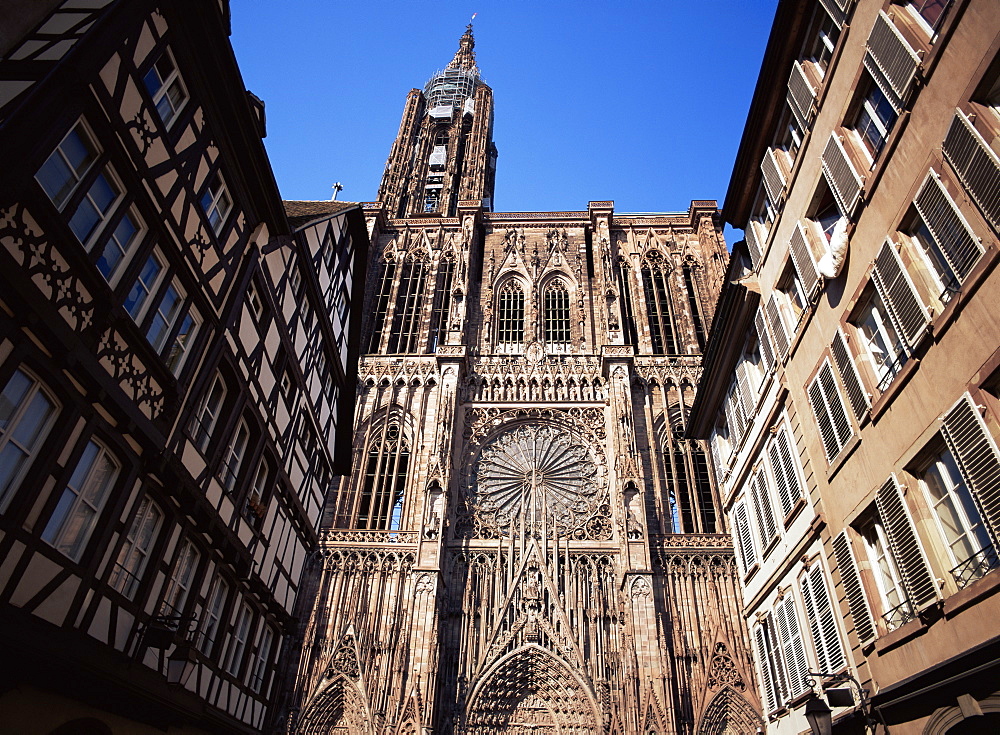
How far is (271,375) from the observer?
1276cm

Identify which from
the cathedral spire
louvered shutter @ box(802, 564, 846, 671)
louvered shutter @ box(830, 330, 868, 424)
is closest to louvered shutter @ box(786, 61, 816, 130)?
louvered shutter @ box(830, 330, 868, 424)

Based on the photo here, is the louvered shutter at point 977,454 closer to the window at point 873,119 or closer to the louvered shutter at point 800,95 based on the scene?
the window at point 873,119

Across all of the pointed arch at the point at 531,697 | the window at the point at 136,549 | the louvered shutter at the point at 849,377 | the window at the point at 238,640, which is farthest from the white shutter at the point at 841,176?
the pointed arch at the point at 531,697

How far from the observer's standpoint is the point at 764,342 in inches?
515

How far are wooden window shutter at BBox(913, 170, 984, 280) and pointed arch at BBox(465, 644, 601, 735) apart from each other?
18.9 m

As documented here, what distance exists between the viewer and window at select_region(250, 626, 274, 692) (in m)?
12.9

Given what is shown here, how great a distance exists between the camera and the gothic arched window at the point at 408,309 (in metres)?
32.6

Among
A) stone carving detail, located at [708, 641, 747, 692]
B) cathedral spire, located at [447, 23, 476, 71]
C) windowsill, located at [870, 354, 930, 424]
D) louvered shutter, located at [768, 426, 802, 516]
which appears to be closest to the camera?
windowsill, located at [870, 354, 930, 424]

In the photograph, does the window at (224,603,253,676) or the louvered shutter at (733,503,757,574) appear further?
→ the louvered shutter at (733,503,757,574)

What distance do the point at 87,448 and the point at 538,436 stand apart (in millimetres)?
22602

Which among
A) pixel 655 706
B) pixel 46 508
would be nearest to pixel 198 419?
pixel 46 508

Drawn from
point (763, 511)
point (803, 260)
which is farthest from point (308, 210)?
point (763, 511)

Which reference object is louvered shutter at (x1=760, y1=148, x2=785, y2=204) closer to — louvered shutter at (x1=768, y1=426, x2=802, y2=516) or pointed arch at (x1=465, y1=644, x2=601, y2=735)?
louvered shutter at (x1=768, y1=426, x2=802, y2=516)

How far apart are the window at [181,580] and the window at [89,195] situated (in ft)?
13.9
